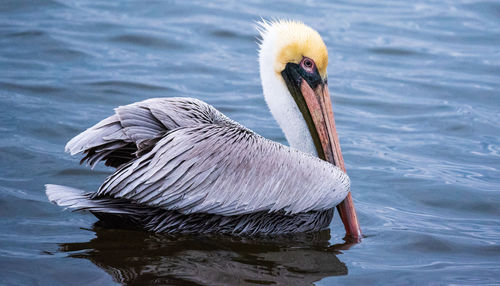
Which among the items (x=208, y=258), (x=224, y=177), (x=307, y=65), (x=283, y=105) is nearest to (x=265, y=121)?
(x=283, y=105)

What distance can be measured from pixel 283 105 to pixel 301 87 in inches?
6.6

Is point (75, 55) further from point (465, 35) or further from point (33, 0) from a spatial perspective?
point (465, 35)

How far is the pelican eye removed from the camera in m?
4.46

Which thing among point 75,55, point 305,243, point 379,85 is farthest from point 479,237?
point 75,55

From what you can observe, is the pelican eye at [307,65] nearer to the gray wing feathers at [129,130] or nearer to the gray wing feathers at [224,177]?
the gray wing feathers at [224,177]

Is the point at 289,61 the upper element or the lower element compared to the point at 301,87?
upper

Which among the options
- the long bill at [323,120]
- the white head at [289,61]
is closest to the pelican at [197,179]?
the long bill at [323,120]

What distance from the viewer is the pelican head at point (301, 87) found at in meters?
4.46

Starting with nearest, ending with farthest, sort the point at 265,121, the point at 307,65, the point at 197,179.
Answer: the point at 197,179
the point at 307,65
the point at 265,121

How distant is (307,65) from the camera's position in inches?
176

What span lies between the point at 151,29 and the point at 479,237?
5.41 meters

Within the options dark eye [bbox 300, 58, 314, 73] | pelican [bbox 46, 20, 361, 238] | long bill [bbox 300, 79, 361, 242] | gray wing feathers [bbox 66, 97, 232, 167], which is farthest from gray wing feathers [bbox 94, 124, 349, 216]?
dark eye [bbox 300, 58, 314, 73]

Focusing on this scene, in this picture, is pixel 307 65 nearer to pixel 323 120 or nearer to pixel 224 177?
pixel 323 120

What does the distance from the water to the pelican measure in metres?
0.15
